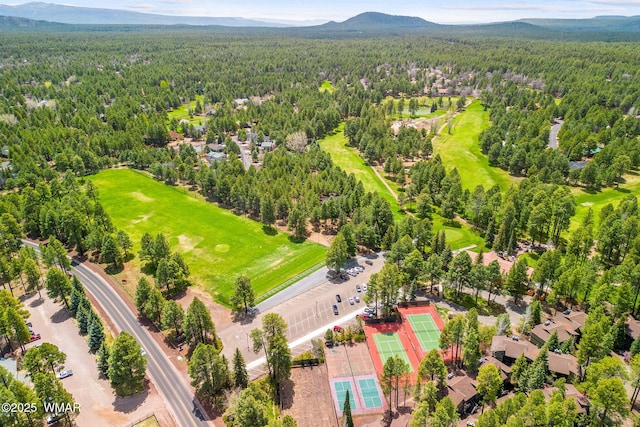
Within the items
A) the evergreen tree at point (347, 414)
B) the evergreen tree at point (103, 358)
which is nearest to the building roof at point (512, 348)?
the evergreen tree at point (347, 414)

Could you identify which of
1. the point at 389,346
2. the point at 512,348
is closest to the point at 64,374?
the point at 389,346

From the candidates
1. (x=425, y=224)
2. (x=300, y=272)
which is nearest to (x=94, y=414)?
(x=300, y=272)

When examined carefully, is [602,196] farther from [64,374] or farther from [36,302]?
[36,302]

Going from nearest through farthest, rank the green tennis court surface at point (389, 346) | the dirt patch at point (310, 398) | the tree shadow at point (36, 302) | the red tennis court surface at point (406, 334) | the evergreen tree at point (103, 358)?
the dirt patch at point (310, 398) → the evergreen tree at point (103, 358) → the red tennis court surface at point (406, 334) → the green tennis court surface at point (389, 346) → the tree shadow at point (36, 302)

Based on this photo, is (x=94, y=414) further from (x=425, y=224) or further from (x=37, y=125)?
(x=37, y=125)

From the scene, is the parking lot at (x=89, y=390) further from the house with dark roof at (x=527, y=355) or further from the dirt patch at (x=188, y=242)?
the house with dark roof at (x=527, y=355)

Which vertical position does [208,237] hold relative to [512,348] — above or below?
below
